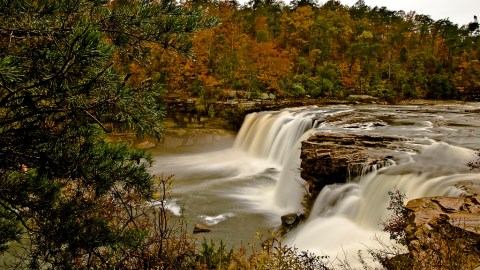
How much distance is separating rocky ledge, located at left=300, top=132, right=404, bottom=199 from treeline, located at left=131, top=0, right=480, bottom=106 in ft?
33.4

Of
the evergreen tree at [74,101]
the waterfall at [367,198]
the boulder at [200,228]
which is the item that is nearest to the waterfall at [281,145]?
the waterfall at [367,198]

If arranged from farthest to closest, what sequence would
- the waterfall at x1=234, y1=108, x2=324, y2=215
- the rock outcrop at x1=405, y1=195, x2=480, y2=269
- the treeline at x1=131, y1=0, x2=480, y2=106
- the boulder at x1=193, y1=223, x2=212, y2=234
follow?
the treeline at x1=131, y1=0, x2=480, y2=106 → the waterfall at x1=234, y1=108, x2=324, y2=215 → the boulder at x1=193, y1=223, x2=212, y2=234 → the rock outcrop at x1=405, y1=195, x2=480, y2=269

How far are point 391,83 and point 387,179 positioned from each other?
24.6 metres

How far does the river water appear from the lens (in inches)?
305

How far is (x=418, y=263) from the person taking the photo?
3.88m

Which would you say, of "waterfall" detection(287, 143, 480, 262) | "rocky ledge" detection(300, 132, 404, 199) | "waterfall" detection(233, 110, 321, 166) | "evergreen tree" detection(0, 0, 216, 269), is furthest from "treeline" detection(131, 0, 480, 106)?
"evergreen tree" detection(0, 0, 216, 269)

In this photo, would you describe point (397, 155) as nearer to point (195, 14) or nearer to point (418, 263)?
point (418, 263)

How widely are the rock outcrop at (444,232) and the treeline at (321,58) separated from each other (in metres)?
14.3

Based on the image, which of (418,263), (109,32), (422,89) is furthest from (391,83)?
(109,32)

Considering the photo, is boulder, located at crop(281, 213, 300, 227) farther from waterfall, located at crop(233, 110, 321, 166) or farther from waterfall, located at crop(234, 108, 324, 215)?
waterfall, located at crop(233, 110, 321, 166)

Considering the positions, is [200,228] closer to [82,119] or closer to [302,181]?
[302,181]

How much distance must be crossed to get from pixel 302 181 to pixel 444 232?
7.04m

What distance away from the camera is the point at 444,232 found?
4.31m

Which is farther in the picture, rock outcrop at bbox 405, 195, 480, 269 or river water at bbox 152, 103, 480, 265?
river water at bbox 152, 103, 480, 265
